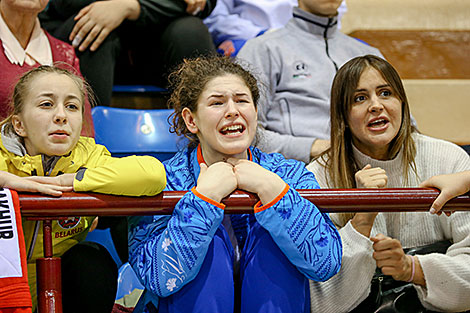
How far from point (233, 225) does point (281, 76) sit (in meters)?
0.72

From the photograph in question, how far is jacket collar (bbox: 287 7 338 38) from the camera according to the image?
1831mm

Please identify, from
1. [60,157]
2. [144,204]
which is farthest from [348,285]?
[60,157]

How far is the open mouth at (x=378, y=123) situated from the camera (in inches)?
52.1

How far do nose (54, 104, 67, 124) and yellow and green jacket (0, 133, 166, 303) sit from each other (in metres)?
0.06

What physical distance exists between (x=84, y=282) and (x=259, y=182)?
0.35 meters

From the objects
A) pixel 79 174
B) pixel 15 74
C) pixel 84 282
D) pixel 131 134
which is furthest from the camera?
pixel 131 134

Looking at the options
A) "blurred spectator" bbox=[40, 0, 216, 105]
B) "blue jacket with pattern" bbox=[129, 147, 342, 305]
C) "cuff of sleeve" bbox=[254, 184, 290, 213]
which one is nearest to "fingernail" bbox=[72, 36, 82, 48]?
"blurred spectator" bbox=[40, 0, 216, 105]

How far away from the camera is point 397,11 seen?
8.27ft

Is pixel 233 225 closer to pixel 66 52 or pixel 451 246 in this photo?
pixel 451 246

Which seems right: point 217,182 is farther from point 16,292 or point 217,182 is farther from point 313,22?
point 313,22

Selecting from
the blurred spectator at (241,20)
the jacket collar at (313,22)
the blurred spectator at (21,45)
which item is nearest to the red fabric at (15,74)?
the blurred spectator at (21,45)

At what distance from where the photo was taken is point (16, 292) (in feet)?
2.79

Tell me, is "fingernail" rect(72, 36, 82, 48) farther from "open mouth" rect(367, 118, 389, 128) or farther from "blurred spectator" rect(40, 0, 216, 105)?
"open mouth" rect(367, 118, 389, 128)

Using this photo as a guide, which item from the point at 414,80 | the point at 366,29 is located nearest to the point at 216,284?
the point at 414,80
